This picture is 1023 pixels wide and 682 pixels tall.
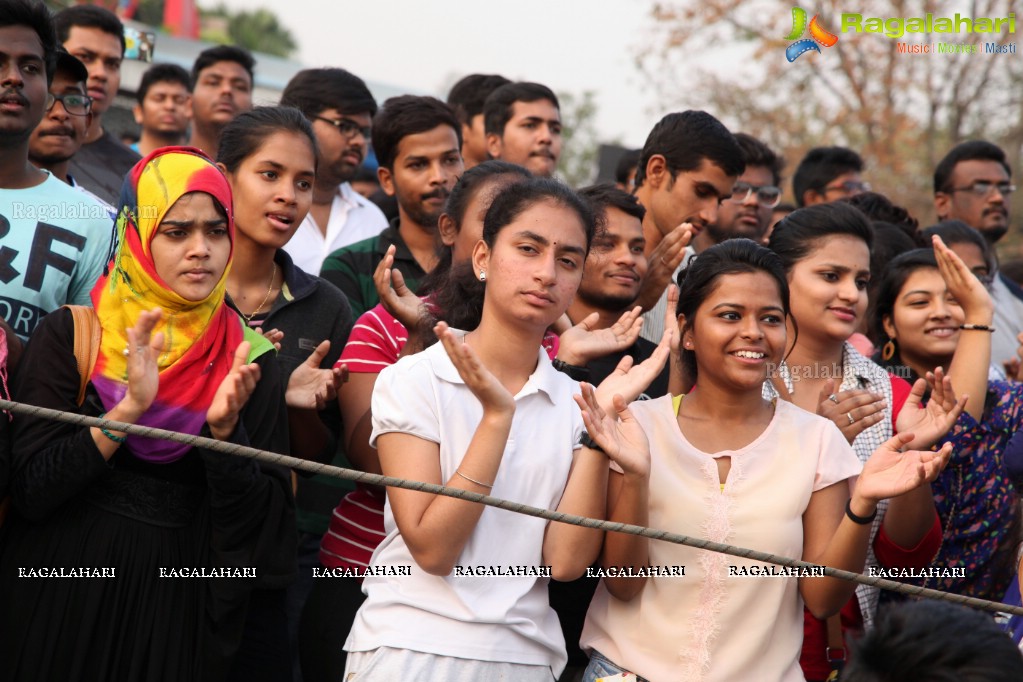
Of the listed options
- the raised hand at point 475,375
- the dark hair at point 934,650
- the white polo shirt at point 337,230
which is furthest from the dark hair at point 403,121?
the dark hair at point 934,650

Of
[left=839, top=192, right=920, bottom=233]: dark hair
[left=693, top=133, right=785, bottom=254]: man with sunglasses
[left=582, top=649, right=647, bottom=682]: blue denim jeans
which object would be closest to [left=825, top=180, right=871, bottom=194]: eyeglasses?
[left=693, top=133, right=785, bottom=254]: man with sunglasses

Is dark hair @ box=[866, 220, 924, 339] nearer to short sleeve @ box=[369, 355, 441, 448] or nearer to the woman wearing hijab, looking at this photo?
short sleeve @ box=[369, 355, 441, 448]

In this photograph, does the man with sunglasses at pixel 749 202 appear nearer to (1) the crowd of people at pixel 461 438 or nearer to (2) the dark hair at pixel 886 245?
(2) the dark hair at pixel 886 245

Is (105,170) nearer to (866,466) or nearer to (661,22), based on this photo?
→ (866,466)

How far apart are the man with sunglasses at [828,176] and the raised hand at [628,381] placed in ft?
12.1

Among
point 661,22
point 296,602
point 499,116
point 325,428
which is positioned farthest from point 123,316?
point 661,22

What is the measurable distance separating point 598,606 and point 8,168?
86.9 inches

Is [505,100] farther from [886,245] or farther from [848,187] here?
[848,187]

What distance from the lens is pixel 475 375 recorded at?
2836 mm

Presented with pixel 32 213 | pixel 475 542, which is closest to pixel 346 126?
pixel 32 213

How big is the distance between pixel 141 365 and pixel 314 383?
0.66 metres

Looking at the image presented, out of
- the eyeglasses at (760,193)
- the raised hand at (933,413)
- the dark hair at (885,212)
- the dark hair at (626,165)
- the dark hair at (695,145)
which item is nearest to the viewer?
the raised hand at (933,413)

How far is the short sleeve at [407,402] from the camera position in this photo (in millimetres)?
2990

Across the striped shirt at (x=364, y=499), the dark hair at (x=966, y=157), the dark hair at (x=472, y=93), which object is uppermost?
the dark hair at (x=966, y=157)
